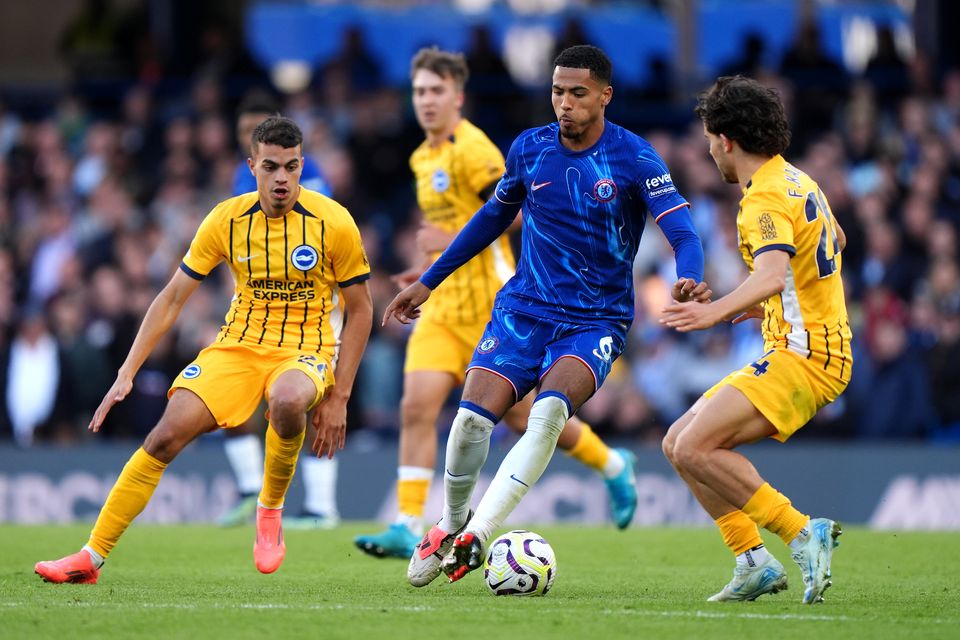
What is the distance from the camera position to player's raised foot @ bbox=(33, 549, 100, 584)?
750 cm

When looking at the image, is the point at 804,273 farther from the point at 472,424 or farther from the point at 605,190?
the point at 472,424

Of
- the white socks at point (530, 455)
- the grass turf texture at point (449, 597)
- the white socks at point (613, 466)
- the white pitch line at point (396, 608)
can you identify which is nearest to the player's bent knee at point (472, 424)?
the white socks at point (530, 455)

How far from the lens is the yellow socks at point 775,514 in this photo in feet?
22.6

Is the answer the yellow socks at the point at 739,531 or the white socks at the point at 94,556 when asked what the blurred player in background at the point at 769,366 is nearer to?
the yellow socks at the point at 739,531

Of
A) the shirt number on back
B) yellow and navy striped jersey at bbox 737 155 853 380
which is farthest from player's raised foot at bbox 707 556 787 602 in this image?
the shirt number on back

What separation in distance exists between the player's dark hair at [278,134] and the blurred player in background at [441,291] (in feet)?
5.51

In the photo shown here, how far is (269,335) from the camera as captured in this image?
26.7ft

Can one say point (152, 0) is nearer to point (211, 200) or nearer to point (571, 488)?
point (211, 200)

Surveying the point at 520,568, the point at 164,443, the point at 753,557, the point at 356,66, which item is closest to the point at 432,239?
the point at 164,443

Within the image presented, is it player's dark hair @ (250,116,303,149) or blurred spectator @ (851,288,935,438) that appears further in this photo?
blurred spectator @ (851,288,935,438)

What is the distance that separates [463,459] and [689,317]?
155cm

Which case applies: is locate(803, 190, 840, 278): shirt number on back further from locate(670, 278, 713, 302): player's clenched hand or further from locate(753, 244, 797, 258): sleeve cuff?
locate(670, 278, 713, 302): player's clenched hand

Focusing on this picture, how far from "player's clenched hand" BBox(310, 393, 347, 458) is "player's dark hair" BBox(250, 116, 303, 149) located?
1.32 meters

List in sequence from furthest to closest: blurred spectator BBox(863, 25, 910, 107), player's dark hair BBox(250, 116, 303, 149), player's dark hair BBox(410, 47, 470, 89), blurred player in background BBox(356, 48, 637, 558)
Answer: blurred spectator BBox(863, 25, 910, 107) → player's dark hair BBox(410, 47, 470, 89) → blurred player in background BBox(356, 48, 637, 558) → player's dark hair BBox(250, 116, 303, 149)
